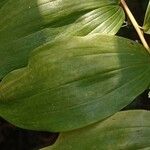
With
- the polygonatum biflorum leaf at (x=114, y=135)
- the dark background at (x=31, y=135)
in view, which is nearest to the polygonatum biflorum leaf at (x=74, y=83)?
the polygonatum biflorum leaf at (x=114, y=135)

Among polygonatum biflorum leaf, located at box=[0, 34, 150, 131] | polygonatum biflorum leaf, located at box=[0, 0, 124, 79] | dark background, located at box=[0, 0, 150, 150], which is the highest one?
polygonatum biflorum leaf, located at box=[0, 0, 124, 79]

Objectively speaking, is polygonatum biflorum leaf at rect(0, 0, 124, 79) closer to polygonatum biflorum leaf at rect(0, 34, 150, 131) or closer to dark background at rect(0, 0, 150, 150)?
polygonatum biflorum leaf at rect(0, 34, 150, 131)

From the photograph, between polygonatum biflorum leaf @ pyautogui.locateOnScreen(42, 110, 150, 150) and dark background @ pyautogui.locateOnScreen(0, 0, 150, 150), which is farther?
dark background @ pyautogui.locateOnScreen(0, 0, 150, 150)

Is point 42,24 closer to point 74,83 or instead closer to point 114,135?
point 74,83

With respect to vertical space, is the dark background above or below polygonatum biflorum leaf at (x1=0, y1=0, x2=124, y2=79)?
below

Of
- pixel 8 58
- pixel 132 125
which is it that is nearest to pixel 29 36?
pixel 8 58

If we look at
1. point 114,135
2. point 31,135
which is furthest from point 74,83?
point 31,135

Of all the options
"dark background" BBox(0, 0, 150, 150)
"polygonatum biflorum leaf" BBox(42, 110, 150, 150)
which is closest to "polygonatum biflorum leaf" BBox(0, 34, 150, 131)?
"polygonatum biflorum leaf" BBox(42, 110, 150, 150)
